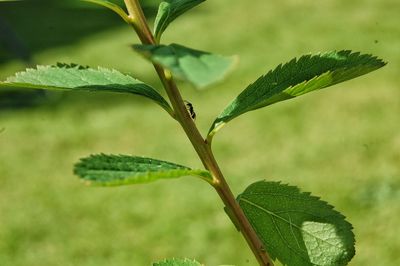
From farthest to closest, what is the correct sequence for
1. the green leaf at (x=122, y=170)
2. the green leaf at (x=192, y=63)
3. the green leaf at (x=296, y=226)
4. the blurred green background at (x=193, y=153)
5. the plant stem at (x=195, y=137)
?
the blurred green background at (x=193, y=153) < the green leaf at (x=296, y=226) < the plant stem at (x=195, y=137) < the green leaf at (x=122, y=170) < the green leaf at (x=192, y=63)

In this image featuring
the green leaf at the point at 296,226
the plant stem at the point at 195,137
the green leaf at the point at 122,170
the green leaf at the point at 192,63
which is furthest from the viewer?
the green leaf at the point at 296,226

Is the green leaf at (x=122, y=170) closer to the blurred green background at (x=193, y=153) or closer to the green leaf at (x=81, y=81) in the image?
the green leaf at (x=81, y=81)

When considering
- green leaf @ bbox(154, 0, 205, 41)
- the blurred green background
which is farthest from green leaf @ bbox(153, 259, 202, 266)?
the blurred green background

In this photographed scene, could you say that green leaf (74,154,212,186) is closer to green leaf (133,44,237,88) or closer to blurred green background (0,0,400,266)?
green leaf (133,44,237,88)

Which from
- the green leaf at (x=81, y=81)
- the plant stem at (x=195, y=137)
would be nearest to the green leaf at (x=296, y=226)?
the plant stem at (x=195, y=137)

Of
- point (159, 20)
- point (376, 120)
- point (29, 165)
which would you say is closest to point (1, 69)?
point (29, 165)

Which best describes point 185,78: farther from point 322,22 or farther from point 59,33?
point 59,33
